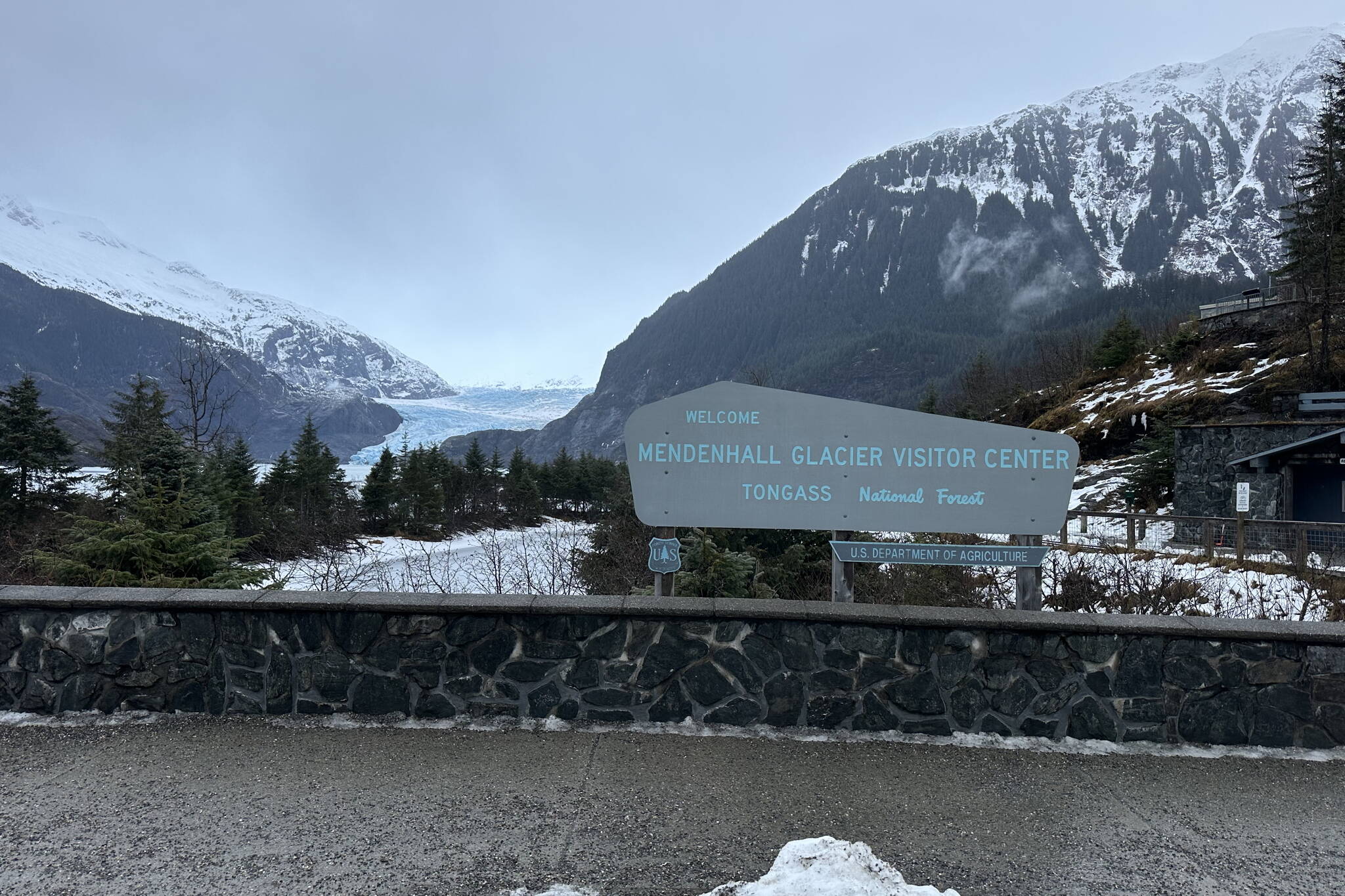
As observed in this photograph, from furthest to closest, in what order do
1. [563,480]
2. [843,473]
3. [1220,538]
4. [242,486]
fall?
1. [563,480]
2. [242,486]
3. [1220,538]
4. [843,473]

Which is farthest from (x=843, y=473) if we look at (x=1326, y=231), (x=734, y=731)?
(x=1326, y=231)

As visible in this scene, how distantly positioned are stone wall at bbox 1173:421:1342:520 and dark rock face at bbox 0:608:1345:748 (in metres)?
17.4

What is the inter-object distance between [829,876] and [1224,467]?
22.1 metres

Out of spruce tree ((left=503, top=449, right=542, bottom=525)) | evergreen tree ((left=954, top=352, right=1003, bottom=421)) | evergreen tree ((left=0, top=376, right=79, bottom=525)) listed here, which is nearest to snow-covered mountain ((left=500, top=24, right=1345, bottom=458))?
evergreen tree ((left=954, top=352, right=1003, bottom=421))

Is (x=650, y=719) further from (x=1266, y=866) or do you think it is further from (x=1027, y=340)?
(x=1027, y=340)

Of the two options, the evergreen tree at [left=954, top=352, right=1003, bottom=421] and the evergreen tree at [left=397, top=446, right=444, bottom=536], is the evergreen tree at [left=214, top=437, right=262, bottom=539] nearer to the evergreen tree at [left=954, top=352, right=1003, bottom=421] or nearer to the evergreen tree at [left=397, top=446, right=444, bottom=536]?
the evergreen tree at [left=397, top=446, right=444, bottom=536]

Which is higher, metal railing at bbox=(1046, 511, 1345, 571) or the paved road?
metal railing at bbox=(1046, 511, 1345, 571)

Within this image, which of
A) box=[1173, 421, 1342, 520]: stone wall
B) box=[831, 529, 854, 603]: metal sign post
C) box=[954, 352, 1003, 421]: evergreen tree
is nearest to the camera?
box=[831, 529, 854, 603]: metal sign post

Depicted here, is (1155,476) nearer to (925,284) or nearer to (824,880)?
(824,880)

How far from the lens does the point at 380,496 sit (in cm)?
3145

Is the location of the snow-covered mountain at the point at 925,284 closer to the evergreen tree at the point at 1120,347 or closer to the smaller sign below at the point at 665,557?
the evergreen tree at the point at 1120,347

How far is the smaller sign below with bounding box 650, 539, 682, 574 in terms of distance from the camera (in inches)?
178

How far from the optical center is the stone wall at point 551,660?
3998 millimetres

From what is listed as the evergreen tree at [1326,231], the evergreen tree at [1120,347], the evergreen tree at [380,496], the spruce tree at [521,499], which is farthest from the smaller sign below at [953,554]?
the evergreen tree at [1120,347]
